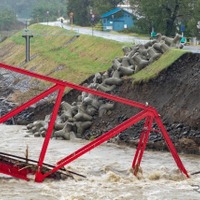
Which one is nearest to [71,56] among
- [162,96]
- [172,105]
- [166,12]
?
[166,12]

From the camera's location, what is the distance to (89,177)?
83.6ft

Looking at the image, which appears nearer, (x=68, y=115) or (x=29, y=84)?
(x=68, y=115)

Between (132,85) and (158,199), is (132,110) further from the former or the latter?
(158,199)

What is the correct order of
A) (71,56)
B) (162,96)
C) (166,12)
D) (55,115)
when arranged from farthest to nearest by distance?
(166,12) → (71,56) → (162,96) → (55,115)

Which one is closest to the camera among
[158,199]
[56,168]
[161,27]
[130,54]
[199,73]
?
[158,199]

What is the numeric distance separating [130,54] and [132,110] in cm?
630

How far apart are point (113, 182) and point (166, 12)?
4419cm

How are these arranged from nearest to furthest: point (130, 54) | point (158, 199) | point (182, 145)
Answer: point (158, 199) < point (182, 145) < point (130, 54)

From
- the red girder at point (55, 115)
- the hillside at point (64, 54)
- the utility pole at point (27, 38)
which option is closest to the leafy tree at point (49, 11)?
the hillside at point (64, 54)

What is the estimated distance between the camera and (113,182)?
24781 mm

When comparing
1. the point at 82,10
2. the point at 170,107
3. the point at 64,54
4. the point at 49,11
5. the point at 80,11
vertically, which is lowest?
the point at 64,54

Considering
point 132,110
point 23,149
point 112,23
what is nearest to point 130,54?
point 132,110

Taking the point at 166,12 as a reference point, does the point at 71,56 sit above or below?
below

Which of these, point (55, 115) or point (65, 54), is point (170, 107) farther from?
point (65, 54)
